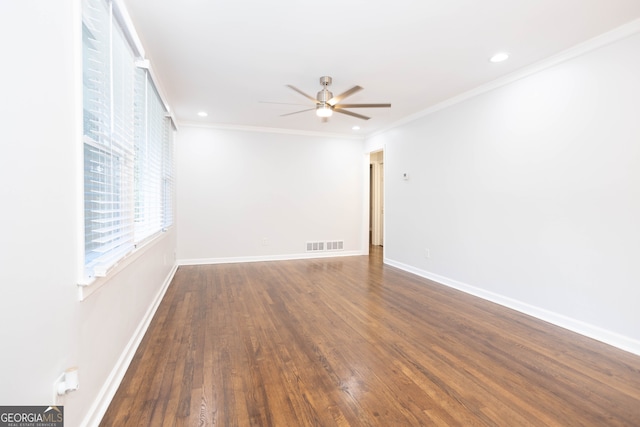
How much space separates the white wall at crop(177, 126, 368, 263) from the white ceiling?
1.65 metres

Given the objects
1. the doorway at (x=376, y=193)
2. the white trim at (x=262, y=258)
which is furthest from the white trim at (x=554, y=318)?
the doorway at (x=376, y=193)

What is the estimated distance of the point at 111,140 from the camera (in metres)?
1.77

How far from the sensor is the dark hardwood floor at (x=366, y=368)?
165cm

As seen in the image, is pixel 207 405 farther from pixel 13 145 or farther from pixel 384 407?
pixel 13 145

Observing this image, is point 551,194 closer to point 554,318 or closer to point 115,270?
point 554,318

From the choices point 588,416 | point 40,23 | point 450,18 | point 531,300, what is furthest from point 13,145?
point 531,300

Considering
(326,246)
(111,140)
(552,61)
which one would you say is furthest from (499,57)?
(326,246)

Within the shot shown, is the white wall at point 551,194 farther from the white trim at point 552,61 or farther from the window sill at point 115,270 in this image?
the window sill at point 115,270

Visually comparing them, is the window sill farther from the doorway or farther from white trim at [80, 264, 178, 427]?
the doorway

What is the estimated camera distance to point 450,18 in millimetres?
2336

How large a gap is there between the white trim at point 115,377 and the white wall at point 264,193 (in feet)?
8.82

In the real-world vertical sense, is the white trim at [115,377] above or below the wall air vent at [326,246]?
below

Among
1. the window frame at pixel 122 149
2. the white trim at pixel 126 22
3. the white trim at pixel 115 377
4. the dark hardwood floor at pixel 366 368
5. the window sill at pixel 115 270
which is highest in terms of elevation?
the white trim at pixel 126 22

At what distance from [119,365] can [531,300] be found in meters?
3.76
